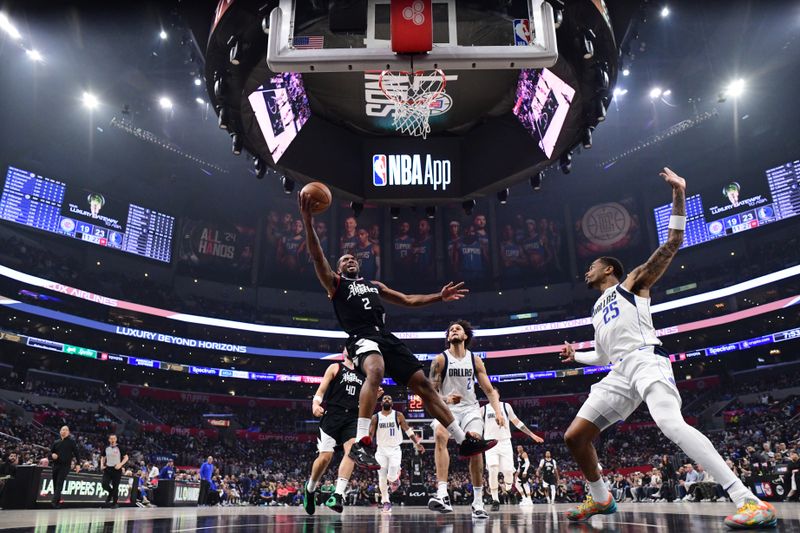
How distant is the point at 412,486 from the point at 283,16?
18.8 meters

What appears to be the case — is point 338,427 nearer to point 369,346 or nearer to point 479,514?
point 479,514

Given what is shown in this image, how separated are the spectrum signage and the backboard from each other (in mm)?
3016

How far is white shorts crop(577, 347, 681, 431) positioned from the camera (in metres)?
4.26

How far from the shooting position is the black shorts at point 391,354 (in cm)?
545

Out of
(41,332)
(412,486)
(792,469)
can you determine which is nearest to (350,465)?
(792,469)

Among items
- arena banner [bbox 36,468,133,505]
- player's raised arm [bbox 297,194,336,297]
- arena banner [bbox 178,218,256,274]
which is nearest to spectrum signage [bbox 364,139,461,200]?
player's raised arm [bbox 297,194,336,297]

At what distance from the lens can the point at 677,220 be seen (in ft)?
15.0

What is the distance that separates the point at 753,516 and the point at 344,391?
528 centimetres

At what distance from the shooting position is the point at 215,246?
42.8 m

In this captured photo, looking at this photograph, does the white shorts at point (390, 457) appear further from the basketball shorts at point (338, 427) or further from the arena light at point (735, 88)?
the arena light at point (735, 88)

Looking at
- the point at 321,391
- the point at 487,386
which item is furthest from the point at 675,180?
the point at 321,391

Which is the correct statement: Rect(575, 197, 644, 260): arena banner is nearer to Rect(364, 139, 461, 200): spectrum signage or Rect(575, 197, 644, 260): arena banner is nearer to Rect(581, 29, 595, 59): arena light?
Rect(364, 139, 461, 200): spectrum signage

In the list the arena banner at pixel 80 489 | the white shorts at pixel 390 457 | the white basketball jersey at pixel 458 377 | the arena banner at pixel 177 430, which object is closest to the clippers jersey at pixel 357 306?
the white basketball jersey at pixel 458 377

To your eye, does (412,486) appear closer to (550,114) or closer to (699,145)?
(550,114)
